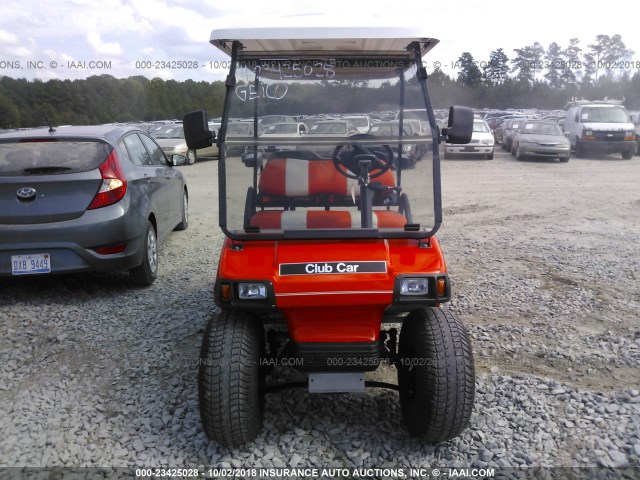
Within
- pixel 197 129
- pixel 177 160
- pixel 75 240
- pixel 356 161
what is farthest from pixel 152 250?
pixel 356 161

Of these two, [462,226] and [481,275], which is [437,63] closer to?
[481,275]

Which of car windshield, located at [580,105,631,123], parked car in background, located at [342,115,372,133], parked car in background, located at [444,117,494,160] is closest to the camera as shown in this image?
parked car in background, located at [342,115,372,133]

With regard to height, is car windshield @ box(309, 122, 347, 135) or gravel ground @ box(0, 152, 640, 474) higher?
car windshield @ box(309, 122, 347, 135)

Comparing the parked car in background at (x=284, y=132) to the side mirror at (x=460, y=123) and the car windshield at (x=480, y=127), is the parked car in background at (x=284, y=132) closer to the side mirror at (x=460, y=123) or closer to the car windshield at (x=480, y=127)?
the side mirror at (x=460, y=123)

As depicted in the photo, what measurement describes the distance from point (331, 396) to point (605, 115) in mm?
19826

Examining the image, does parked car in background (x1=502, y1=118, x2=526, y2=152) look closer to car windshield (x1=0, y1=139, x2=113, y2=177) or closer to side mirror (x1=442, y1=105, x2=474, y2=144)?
car windshield (x1=0, y1=139, x2=113, y2=177)

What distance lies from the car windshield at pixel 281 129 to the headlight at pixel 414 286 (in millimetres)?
1243

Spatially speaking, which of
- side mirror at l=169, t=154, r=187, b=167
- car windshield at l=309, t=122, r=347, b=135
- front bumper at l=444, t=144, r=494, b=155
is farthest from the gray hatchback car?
front bumper at l=444, t=144, r=494, b=155

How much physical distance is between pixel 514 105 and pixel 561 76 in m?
4.43

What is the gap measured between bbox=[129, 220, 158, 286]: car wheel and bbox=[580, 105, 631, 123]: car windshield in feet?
60.1

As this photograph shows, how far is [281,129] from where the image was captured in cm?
366

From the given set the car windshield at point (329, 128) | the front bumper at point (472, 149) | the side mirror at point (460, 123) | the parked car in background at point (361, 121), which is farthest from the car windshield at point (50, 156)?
the front bumper at point (472, 149)

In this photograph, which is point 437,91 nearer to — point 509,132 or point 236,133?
point 236,133

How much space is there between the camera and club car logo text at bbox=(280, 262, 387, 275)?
3051 millimetres
